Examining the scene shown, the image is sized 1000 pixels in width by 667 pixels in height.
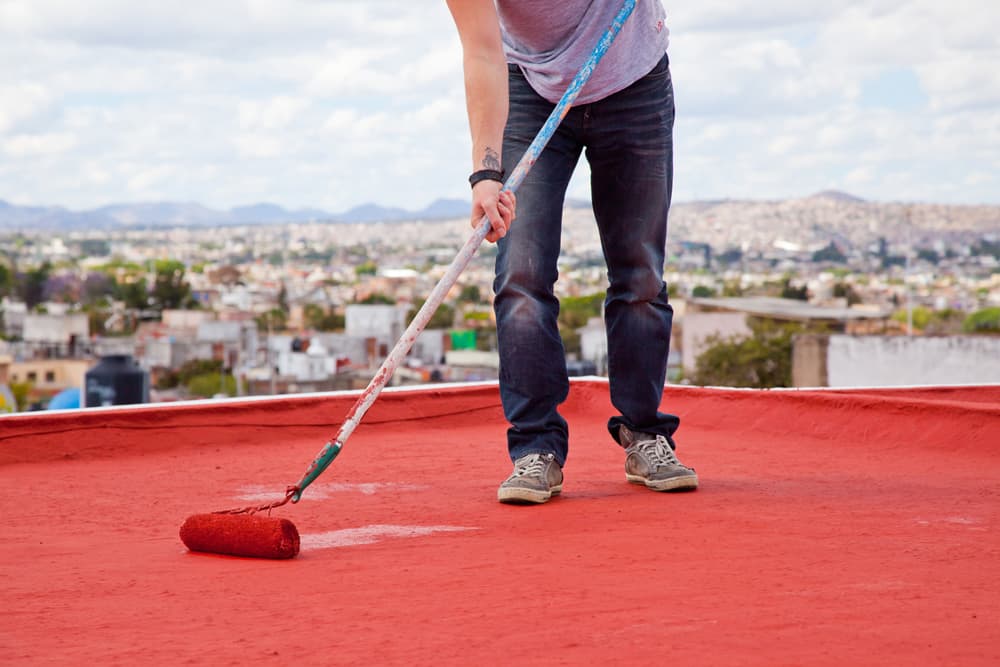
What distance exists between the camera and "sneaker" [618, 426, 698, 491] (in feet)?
9.55

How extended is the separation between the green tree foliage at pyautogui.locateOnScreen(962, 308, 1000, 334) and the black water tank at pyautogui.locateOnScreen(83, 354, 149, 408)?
39.6 metres

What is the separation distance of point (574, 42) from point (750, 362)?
3746cm

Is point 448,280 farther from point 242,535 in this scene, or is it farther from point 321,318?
point 321,318

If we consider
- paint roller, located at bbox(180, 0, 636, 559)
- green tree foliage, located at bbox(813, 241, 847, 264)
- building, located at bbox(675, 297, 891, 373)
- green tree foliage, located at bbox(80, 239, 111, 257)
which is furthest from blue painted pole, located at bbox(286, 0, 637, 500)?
green tree foliage, located at bbox(80, 239, 111, 257)

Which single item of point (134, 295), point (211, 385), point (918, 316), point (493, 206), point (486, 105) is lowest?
point (211, 385)

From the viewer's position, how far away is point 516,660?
1.56m

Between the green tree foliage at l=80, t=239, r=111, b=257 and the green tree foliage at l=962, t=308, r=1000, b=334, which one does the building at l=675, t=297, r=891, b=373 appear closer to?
the green tree foliage at l=962, t=308, r=1000, b=334

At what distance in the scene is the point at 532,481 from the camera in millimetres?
2775

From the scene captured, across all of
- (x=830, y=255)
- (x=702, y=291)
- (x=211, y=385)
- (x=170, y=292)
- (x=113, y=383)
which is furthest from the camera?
(x=170, y=292)

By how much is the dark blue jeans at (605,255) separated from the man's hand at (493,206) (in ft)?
0.43

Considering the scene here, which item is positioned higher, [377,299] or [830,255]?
[830,255]

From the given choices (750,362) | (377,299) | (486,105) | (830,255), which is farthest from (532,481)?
(377,299)

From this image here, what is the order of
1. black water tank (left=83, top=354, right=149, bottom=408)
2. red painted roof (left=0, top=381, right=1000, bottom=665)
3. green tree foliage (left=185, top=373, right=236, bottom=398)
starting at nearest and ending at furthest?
red painted roof (left=0, top=381, right=1000, bottom=665) < black water tank (left=83, top=354, right=149, bottom=408) < green tree foliage (left=185, top=373, right=236, bottom=398)

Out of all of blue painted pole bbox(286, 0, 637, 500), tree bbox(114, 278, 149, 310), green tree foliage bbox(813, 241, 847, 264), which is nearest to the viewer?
blue painted pole bbox(286, 0, 637, 500)
